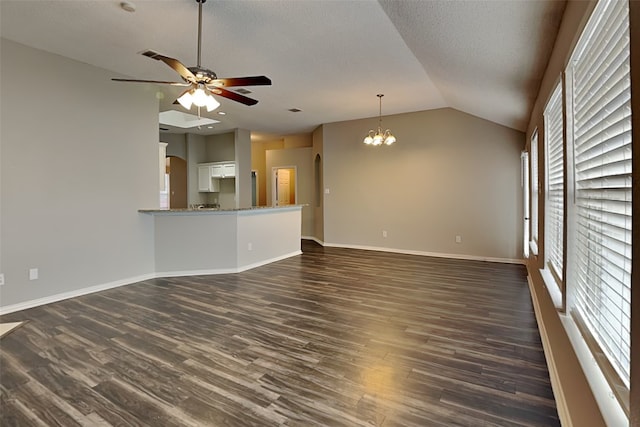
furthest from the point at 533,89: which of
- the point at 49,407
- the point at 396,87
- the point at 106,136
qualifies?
the point at 106,136

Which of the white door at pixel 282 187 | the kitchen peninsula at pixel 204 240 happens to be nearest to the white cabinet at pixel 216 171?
the white door at pixel 282 187

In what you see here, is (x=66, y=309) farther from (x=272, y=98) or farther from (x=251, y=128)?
(x=251, y=128)

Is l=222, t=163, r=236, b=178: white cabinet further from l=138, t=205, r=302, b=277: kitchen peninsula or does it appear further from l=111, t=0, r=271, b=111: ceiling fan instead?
l=111, t=0, r=271, b=111: ceiling fan

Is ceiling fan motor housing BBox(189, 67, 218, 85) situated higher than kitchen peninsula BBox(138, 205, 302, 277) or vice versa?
ceiling fan motor housing BBox(189, 67, 218, 85)

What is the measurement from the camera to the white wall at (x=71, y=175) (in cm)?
354

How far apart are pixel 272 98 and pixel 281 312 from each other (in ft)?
11.7

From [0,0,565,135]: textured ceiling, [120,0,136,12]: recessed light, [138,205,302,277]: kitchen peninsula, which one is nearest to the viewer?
[0,0,565,135]: textured ceiling

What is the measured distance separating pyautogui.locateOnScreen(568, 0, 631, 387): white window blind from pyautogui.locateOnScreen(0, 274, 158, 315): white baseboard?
479 centimetres

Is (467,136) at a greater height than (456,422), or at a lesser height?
greater

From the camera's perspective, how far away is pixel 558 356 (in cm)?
201

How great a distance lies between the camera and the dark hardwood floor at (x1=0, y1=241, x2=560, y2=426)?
1.87 m

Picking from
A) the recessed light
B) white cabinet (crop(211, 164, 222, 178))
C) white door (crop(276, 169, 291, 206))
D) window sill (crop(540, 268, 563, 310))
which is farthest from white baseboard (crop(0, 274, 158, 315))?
white door (crop(276, 169, 291, 206))

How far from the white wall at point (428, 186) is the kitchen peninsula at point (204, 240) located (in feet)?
8.42

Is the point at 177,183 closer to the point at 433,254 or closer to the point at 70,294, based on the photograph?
the point at 70,294
